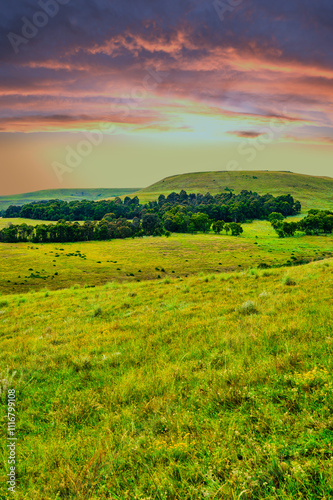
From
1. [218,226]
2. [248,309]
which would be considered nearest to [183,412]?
[248,309]

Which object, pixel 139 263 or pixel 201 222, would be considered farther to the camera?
pixel 201 222

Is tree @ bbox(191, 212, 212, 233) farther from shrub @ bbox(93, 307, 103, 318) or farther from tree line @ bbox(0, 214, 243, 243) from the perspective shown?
shrub @ bbox(93, 307, 103, 318)

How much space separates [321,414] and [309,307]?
5406 millimetres

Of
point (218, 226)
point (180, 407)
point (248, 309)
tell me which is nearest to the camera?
point (180, 407)

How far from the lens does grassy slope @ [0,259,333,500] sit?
246 cm

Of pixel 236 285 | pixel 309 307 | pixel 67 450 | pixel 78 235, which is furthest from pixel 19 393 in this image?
pixel 78 235

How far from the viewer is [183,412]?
140 inches

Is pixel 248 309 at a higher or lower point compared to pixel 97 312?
higher

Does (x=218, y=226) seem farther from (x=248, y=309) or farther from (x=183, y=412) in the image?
(x=183, y=412)

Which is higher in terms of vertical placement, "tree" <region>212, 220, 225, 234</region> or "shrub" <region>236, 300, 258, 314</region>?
"tree" <region>212, 220, 225, 234</region>

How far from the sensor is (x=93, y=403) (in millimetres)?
4203

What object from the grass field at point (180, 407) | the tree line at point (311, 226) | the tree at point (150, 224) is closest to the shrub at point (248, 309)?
the grass field at point (180, 407)

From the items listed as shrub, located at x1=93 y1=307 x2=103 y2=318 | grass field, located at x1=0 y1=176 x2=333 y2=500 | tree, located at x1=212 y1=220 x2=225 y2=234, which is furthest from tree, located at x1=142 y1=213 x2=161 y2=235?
grass field, located at x1=0 y1=176 x2=333 y2=500

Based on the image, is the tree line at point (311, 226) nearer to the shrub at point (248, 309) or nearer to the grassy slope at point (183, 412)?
the shrub at point (248, 309)
